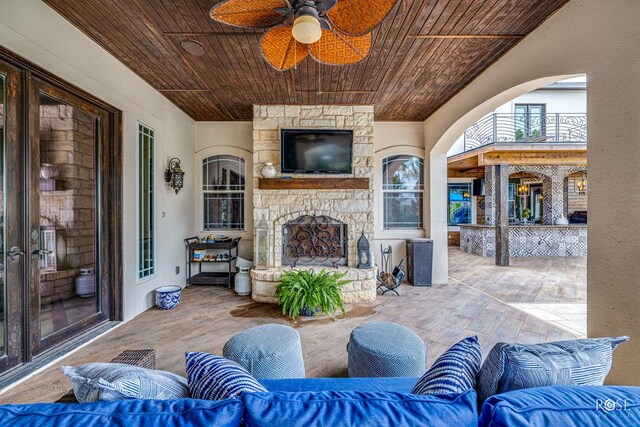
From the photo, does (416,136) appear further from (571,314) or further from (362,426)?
(362,426)

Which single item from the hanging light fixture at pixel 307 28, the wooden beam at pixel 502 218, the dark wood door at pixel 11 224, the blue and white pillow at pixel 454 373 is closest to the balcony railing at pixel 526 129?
the wooden beam at pixel 502 218

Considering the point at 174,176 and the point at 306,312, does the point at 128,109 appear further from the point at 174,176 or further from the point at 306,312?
the point at 306,312

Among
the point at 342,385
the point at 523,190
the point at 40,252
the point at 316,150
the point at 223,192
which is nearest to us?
the point at 342,385

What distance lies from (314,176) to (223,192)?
202cm

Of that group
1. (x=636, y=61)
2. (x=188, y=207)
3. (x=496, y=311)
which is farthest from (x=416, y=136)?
(x=188, y=207)

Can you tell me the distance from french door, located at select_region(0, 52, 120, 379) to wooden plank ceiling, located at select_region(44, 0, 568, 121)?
31.1 inches

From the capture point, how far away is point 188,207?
206 inches

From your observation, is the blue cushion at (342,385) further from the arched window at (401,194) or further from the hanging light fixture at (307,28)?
the arched window at (401,194)

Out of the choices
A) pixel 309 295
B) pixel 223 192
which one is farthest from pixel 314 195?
pixel 223 192

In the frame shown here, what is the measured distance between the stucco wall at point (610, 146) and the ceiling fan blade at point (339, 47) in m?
1.69

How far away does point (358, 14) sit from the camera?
5.87 feet

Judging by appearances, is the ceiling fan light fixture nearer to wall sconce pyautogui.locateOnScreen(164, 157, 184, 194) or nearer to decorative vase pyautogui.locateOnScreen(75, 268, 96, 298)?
decorative vase pyautogui.locateOnScreen(75, 268, 96, 298)

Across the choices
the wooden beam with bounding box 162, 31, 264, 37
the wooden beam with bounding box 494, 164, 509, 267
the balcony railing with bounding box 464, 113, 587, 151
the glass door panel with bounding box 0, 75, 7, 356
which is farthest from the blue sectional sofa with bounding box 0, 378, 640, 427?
the balcony railing with bounding box 464, 113, 587, 151

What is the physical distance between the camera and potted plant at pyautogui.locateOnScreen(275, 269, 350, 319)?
355cm
